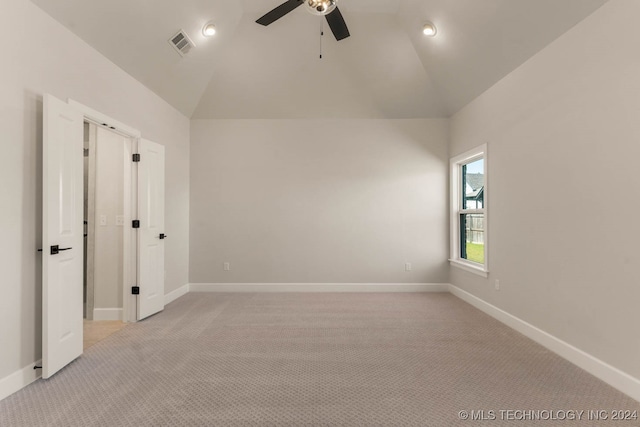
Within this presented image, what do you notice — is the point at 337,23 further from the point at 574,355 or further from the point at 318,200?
the point at 574,355

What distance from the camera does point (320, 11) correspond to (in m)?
2.70

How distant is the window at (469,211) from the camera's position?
13.3ft

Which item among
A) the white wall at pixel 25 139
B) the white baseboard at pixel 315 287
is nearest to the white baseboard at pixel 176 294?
the white baseboard at pixel 315 287

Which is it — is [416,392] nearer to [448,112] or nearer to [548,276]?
[548,276]

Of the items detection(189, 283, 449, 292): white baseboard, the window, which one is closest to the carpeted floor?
the window

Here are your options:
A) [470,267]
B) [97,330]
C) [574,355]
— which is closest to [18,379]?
[97,330]

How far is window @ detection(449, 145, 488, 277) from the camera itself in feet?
13.3

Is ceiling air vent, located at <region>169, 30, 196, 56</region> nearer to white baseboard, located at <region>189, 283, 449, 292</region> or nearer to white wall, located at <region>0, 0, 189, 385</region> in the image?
white wall, located at <region>0, 0, 189, 385</region>

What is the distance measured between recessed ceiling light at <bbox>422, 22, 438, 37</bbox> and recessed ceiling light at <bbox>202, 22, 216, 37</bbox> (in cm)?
246

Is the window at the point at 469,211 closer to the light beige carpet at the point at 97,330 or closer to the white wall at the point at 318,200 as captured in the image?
the white wall at the point at 318,200

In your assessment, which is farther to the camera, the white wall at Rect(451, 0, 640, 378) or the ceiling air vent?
the ceiling air vent

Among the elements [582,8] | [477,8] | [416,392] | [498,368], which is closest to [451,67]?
[477,8]

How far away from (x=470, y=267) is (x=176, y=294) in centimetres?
417

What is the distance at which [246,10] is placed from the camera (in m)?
3.77
